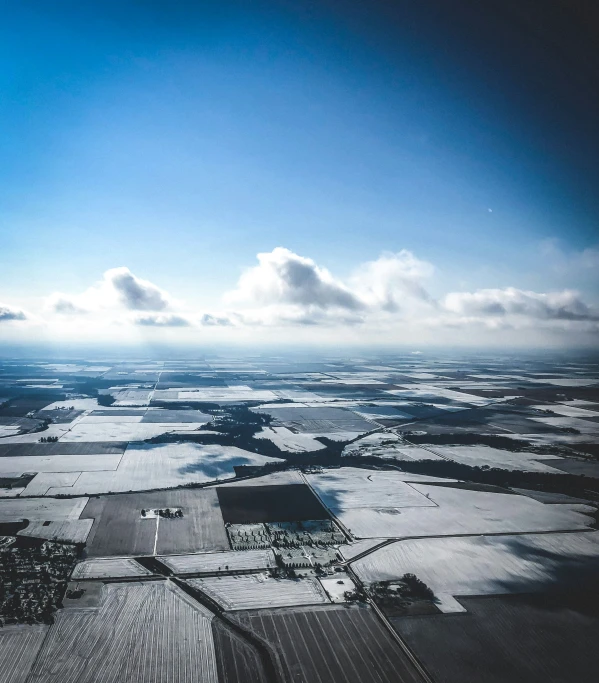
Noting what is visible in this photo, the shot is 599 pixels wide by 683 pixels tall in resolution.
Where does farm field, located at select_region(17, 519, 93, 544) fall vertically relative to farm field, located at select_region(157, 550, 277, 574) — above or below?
above

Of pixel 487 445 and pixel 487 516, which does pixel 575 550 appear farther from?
pixel 487 445

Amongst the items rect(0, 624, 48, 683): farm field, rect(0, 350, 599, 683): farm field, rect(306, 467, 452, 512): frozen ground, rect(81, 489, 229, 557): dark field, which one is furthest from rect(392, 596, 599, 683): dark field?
rect(0, 624, 48, 683): farm field

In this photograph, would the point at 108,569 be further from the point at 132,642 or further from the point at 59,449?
the point at 59,449

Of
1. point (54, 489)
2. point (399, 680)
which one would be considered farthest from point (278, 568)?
point (54, 489)

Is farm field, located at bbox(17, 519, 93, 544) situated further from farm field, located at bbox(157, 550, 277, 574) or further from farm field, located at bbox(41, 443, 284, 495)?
farm field, located at bbox(157, 550, 277, 574)

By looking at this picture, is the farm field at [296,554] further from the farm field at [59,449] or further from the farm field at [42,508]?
the farm field at [59,449]
